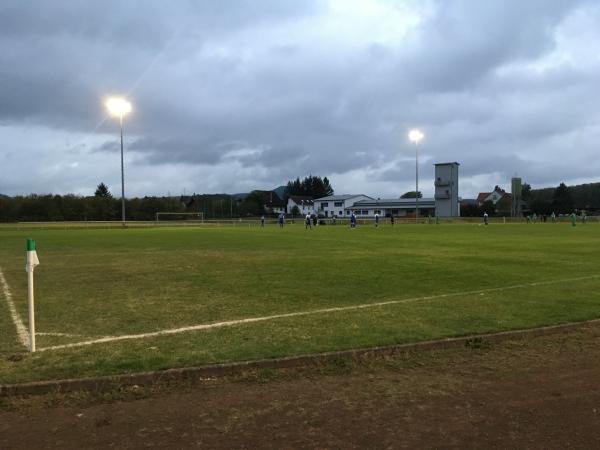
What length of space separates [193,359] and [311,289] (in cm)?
559

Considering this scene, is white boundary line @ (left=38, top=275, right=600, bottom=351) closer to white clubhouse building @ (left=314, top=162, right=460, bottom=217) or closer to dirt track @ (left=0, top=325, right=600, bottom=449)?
dirt track @ (left=0, top=325, right=600, bottom=449)

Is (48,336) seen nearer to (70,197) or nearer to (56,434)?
(56,434)

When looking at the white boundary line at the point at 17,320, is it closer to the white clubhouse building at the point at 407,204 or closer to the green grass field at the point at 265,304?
the green grass field at the point at 265,304

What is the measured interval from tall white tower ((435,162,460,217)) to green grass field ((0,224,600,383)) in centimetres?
7669

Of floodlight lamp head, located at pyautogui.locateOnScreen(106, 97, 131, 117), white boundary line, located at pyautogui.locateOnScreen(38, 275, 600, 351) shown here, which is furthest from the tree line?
white boundary line, located at pyautogui.locateOnScreen(38, 275, 600, 351)

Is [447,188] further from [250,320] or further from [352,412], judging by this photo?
[352,412]

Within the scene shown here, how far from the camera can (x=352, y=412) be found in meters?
4.55

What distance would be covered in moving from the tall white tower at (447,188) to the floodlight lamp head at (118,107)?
2246 inches

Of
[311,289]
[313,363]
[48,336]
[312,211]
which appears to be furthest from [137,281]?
[312,211]

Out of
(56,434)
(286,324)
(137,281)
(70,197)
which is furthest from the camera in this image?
(70,197)

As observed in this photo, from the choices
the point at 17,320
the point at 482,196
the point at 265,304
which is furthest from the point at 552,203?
the point at 17,320

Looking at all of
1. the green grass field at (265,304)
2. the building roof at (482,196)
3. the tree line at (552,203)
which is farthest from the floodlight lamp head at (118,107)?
the building roof at (482,196)

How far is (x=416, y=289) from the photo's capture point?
36.6 feet

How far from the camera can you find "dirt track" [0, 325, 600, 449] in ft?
13.2
